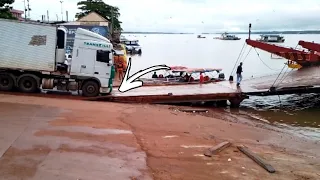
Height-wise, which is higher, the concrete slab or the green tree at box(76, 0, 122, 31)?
the green tree at box(76, 0, 122, 31)

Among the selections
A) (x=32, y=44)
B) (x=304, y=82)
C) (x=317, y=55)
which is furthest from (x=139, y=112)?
(x=317, y=55)

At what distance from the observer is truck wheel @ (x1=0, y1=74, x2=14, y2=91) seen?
17966 mm

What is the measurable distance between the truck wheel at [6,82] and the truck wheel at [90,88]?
364 cm

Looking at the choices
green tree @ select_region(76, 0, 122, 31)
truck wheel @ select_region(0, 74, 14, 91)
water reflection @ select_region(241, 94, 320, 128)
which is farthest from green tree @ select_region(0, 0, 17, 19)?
green tree @ select_region(76, 0, 122, 31)

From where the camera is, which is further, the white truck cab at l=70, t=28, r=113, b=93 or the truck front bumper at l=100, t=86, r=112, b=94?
the truck front bumper at l=100, t=86, r=112, b=94

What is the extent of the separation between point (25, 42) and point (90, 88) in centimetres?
389

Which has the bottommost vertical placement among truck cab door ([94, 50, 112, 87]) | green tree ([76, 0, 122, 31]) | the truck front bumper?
the truck front bumper

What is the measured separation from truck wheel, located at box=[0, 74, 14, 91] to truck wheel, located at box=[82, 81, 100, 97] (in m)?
3.64

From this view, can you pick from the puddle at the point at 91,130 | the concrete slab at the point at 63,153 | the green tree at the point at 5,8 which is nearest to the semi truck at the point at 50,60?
the concrete slab at the point at 63,153

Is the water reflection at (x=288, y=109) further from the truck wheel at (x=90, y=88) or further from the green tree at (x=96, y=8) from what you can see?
the green tree at (x=96, y=8)

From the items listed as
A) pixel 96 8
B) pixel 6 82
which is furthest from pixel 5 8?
pixel 96 8

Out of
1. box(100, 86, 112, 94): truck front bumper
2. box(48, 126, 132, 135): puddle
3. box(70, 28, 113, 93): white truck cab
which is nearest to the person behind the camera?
box(48, 126, 132, 135): puddle

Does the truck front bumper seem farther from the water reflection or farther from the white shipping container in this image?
the water reflection

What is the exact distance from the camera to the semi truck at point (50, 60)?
17.5m
